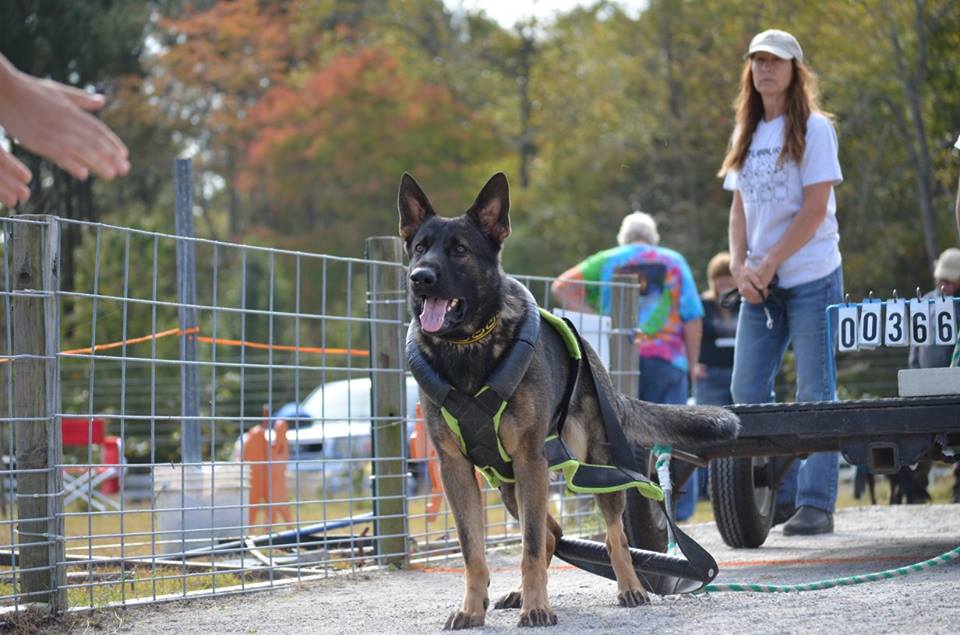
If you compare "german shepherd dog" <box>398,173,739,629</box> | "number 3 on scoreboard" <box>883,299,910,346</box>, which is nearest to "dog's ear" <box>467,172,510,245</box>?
"german shepherd dog" <box>398,173,739,629</box>

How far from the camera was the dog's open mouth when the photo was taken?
5.06 m

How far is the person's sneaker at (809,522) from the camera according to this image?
7.76 m

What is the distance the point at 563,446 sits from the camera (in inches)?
209

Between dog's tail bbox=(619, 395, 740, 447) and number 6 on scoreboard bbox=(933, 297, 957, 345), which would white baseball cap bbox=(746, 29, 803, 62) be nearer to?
number 6 on scoreboard bbox=(933, 297, 957, 345)

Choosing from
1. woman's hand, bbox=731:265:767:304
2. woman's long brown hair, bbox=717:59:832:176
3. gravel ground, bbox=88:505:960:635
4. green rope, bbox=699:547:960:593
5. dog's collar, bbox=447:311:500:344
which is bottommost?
gravel ground, bbox=88:505:960:635

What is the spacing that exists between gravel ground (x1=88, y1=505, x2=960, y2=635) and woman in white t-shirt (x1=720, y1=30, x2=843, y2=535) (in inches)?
32.7

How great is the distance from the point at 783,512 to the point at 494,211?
367cm

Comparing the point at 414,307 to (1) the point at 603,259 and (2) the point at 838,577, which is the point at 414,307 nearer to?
(2) the point at 838,577

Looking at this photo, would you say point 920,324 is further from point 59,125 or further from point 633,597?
point 59,125

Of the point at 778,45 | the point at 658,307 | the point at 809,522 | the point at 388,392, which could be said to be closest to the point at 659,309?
the point at 658,307

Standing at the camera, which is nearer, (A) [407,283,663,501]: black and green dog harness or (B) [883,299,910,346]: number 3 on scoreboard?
(A) [407,283,663,501]: black and green dog harness

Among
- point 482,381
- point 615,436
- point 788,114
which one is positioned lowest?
point 615,436

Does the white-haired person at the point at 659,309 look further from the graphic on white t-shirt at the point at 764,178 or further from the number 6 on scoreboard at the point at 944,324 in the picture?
the number 6 on scoreboard at the point at 944,324

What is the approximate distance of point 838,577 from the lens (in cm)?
578
